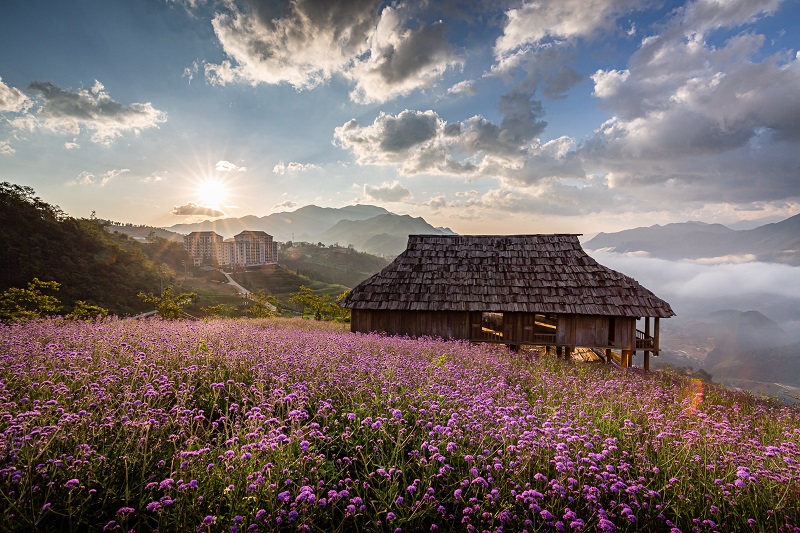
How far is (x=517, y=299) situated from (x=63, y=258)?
154 feet

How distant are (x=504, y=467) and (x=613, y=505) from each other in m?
0.89

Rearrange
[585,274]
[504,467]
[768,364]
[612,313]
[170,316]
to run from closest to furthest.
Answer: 1. [504,467]
2. [612,313]
3. [585,274]
4. [170,316]
5. [768,364]

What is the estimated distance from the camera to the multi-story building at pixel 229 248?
4136 inches

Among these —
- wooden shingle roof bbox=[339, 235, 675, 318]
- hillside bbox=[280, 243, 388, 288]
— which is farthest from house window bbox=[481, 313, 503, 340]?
hillside bbox=[280, 243, 388, 288]

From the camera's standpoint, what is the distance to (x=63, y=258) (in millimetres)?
37594

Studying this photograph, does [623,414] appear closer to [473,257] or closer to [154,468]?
[154,468]

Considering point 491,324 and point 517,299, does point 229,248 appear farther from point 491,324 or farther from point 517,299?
point 517,299

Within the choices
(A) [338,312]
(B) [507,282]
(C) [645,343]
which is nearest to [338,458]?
(B) [507,282]

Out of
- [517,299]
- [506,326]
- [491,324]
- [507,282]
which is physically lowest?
[491,324]

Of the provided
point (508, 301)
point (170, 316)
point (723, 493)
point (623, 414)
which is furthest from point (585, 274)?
point (170, 316)

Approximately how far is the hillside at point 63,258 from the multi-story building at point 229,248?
197 feet

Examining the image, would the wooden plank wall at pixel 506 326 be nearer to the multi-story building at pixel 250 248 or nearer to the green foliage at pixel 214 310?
the green foliage at pixel 214 310

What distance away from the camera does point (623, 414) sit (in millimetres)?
5559

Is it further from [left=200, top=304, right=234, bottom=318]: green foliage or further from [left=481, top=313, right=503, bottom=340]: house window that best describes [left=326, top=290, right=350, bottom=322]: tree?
[left=481, top=313, right=503, bottom=340]: house window
